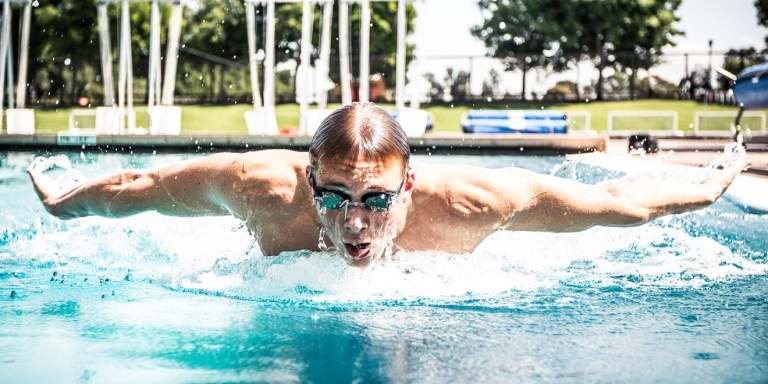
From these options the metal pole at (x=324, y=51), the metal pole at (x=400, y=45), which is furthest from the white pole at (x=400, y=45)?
the metal pole at (x=324, y=51)

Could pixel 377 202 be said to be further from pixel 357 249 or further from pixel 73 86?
pixel 73 86

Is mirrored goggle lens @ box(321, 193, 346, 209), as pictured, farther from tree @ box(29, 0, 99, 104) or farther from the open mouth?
tree @ box(29, 0, 99, 104)

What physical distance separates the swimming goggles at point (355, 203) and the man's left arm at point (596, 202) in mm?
662

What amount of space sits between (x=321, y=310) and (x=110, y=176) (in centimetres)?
131

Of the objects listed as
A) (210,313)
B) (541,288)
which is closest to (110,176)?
(210,313)

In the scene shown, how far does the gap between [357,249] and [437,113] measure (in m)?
26.6

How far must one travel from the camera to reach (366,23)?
13680 mm

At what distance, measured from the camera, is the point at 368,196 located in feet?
8.38

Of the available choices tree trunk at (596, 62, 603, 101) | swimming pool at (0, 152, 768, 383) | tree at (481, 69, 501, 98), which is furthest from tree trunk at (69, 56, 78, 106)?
swimming pool at (0, 152, 768, 383)

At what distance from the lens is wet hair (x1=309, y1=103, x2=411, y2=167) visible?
8.25 feet

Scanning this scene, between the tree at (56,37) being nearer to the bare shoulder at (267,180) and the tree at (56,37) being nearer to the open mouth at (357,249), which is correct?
the bare shoulder at (267,180)

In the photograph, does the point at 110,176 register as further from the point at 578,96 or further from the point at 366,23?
the point at 578,96

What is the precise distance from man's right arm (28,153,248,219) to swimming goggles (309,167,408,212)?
1.68 feet

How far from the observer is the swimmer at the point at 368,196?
2562mm
